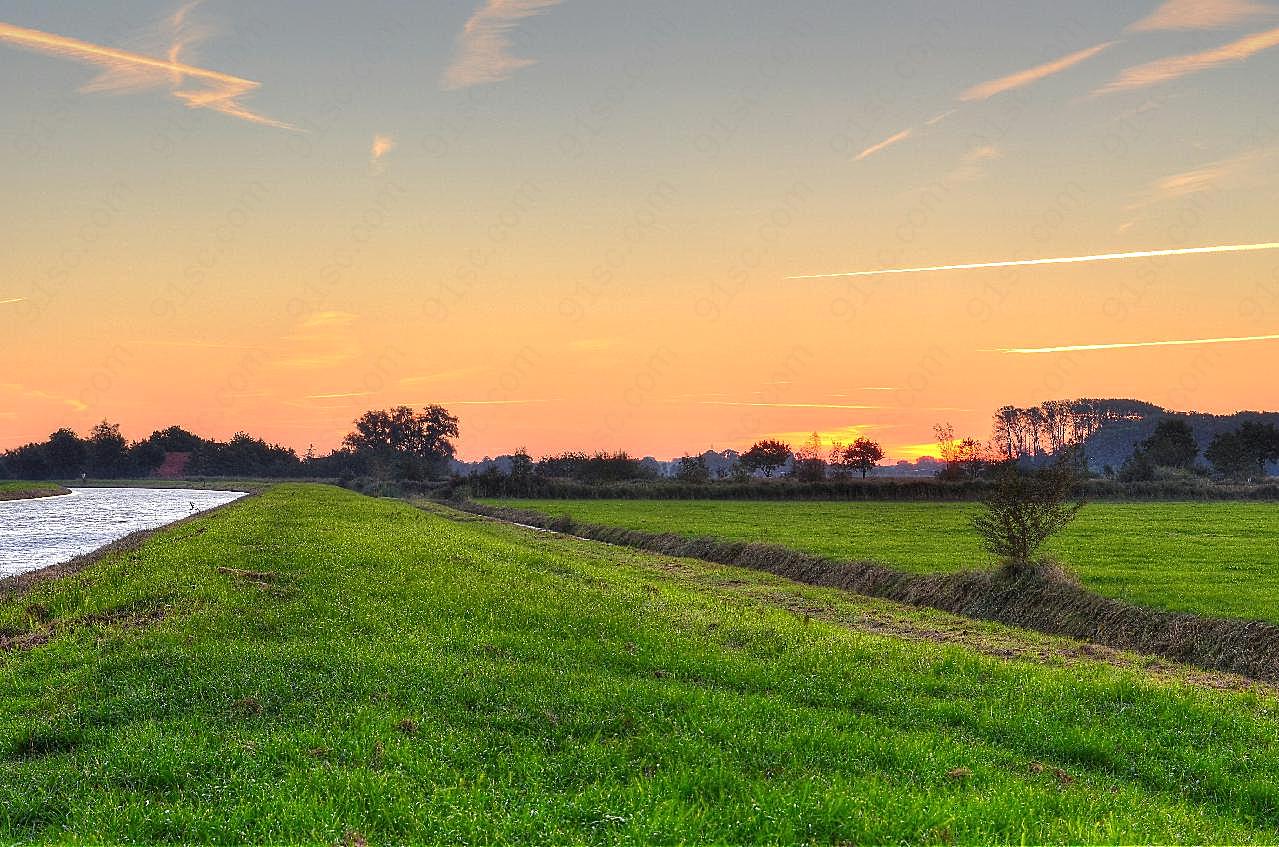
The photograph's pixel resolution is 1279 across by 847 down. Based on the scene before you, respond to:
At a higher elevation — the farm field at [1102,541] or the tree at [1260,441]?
the tree at [1260,441]

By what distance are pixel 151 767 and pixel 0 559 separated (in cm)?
4653

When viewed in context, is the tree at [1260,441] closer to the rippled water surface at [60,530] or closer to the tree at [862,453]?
the tree at [862,453]

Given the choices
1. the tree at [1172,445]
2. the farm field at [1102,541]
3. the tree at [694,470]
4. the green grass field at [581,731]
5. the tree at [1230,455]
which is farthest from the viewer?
the tree at [1172,445]

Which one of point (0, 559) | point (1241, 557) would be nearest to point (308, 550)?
point (0, 559)

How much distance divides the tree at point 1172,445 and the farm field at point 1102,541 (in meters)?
126

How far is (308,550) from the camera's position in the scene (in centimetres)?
3509

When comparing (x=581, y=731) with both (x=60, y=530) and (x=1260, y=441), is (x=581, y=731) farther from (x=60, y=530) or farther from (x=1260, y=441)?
(x=1260, y=441)

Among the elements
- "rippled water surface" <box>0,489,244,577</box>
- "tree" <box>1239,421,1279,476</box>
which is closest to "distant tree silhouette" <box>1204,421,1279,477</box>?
"tree" <box>1239,421,1279,476</box>

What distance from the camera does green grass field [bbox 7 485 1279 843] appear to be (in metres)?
9.46

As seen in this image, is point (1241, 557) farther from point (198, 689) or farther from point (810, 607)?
point (198, 689)

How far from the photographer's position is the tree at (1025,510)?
1214 inches

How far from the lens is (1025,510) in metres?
31.3

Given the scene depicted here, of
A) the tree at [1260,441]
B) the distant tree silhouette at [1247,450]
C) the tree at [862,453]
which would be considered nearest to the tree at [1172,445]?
the distant tree silhouette at [1247,450]

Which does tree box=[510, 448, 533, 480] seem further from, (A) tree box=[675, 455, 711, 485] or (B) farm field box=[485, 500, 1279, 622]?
(B) farm field box=[485, 500, 1279, 622]
